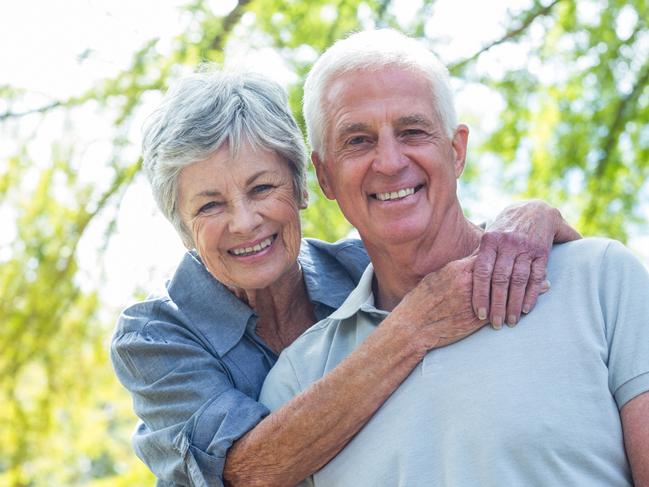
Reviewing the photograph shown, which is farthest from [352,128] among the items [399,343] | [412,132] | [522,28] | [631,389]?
[522,28]

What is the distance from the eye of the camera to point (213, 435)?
2.51 meters

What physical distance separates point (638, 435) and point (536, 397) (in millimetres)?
217

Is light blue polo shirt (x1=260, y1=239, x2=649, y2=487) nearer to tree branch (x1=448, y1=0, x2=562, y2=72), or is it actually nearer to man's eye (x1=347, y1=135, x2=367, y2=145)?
man's eye (x1=347, y1=135, x2=367, y2=145)

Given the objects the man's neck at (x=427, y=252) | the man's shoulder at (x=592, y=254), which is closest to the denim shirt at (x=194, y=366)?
the man's neck at (x=427, y=252)

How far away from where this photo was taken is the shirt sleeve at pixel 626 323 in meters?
2.13

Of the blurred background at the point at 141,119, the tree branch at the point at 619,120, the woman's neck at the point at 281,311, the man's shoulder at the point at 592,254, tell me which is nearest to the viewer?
the man's shoulder at the point at 592,254

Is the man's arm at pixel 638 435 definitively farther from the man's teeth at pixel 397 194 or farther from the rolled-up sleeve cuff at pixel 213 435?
the rolled-up sleeve cuff at pixel 213 435

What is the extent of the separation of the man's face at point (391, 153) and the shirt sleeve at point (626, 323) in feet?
1.50

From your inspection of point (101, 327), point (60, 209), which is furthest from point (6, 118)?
point (101, 327)

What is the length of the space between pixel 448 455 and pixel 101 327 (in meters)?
3.07

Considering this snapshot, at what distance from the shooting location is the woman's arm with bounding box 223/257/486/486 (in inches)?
92.7

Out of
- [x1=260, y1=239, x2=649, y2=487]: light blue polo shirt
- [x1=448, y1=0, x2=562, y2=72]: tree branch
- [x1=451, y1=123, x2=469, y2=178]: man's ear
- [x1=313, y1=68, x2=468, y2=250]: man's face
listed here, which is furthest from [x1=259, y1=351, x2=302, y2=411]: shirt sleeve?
[x1=448, y1=0, x2=562, y2=72]: tree branch

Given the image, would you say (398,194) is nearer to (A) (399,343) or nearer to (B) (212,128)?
(A) (399,343)

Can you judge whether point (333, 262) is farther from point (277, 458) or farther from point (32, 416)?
point (32, 416)
